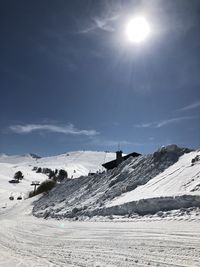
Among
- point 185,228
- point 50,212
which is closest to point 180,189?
point 185,228

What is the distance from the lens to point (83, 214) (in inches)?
842

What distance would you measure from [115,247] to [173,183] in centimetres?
722

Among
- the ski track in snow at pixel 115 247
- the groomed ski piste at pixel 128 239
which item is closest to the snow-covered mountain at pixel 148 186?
the groomed ski piste at pixel 128 239

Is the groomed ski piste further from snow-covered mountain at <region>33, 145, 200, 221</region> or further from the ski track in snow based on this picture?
snow-covered mountain at <region>33, 145, 200, 221</region>

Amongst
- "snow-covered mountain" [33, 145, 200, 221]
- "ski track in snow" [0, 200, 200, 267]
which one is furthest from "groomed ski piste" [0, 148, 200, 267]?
"snow-covered mountain" [33, 145, 200, 221]

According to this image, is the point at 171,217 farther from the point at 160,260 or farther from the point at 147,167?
the point at 147,167

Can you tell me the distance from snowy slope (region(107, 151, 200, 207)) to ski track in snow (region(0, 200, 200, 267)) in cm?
271

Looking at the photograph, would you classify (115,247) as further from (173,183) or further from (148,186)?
(148,186)

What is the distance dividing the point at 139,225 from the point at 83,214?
26.8ft

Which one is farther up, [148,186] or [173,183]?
[148,186]

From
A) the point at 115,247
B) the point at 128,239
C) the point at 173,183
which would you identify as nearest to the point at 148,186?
the point at 173,183

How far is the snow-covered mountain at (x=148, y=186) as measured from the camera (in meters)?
Result: 15.3

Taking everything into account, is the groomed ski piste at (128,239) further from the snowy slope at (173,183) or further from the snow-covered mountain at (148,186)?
the snow-covered mountain at (148,186)

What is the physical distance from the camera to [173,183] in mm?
17688
